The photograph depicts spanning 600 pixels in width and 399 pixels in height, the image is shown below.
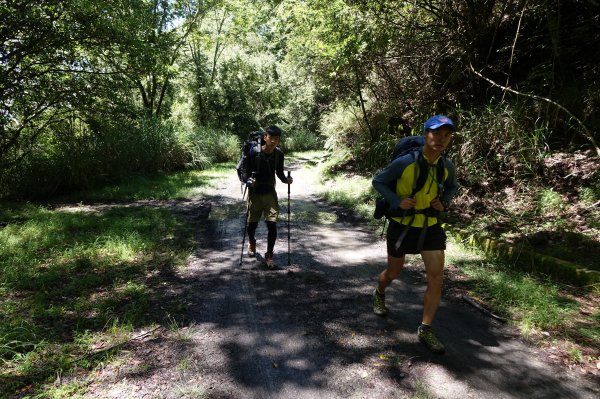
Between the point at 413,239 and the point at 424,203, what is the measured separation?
0.35 meters

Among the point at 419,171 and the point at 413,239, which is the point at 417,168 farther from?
the point at 413,239

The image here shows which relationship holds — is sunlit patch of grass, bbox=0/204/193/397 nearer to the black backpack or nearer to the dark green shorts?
the dark green shorts

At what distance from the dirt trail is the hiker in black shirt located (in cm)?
66

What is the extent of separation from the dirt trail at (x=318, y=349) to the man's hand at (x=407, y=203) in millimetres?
1327

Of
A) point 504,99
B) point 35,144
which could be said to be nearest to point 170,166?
point 35,144

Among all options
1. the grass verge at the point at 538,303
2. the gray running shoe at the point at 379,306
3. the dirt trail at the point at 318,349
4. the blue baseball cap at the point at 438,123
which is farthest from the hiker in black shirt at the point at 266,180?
the grass verge at the point at 538,303

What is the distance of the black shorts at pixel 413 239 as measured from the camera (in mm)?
3191

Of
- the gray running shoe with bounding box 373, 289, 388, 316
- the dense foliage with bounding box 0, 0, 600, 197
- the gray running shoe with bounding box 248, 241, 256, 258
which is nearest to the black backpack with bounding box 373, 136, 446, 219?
the gray running shoe with bounding box 373, 289, 388, 316

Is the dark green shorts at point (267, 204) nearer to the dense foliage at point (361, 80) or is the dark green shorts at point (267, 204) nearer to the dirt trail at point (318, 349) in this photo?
the dirt trail at point (318, 349)

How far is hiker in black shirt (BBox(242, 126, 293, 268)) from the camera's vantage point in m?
5.08

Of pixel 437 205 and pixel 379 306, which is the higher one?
pixel 437 205

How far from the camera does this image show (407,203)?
10.0 ft

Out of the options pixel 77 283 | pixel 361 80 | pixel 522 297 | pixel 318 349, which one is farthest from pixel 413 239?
pixel 361 80

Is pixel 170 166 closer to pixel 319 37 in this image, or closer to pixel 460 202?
pixel 319 37
